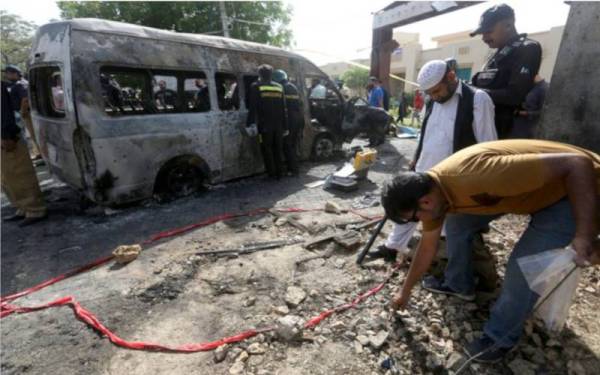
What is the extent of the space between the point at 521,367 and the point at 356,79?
32.5 metres

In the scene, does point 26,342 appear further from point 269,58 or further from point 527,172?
point 269,58

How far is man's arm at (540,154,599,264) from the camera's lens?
1375 mm

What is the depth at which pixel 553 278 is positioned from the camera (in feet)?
5.01

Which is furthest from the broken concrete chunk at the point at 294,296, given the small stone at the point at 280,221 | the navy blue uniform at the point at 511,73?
the navy blue uniform at the point at 511,73

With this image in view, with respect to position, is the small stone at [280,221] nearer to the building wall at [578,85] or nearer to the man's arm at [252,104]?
the man's arm at [252,104]

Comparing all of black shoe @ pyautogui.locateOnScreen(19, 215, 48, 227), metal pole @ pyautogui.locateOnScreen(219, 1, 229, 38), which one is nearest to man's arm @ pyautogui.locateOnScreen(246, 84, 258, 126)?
black shoe @ pyautogui.locateOnScreen(19, 215, 48, 227)

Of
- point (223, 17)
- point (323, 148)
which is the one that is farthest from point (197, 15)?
point (323, 148)

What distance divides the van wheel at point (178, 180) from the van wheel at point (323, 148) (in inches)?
104

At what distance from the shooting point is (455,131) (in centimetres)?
237

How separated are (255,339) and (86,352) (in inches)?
41.3

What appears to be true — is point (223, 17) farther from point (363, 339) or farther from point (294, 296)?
point (363, 339)

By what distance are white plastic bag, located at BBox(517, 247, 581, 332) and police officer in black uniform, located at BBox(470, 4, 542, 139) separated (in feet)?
5.12

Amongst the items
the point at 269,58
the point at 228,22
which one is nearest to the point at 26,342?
the point at 269,58

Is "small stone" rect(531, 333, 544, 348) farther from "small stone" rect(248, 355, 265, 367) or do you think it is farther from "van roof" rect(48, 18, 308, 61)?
"van roof" rect(48, 18, 308, 61)
